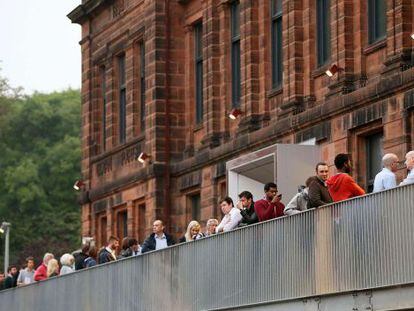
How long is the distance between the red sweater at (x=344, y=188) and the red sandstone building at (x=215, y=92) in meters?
9.40

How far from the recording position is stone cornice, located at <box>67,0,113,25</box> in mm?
57425

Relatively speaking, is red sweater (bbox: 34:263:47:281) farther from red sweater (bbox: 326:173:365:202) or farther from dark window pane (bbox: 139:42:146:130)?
red sweater (bbox: 326:173:365:202)

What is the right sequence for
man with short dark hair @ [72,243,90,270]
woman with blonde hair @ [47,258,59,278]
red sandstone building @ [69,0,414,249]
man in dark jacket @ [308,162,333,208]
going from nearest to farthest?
man in dark jacket @ [308,162,333,208] → red sandstone building @ [69,0,414,249] → man with short dark hair @ [72,243,90,270] → woman with blonde hair @ [47,258,59,278]

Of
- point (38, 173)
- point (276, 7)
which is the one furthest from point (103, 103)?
point (38, 173)

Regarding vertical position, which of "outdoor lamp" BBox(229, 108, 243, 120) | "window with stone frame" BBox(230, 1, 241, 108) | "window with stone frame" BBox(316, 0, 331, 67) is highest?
"window with stone frame" BBox(230, 1, 241, 108)

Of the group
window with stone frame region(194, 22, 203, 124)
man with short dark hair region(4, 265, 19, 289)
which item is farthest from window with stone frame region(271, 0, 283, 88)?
man with short dark hair region(4, 265, 19, 289)

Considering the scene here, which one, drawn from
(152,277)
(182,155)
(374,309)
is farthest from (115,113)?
(374,309)

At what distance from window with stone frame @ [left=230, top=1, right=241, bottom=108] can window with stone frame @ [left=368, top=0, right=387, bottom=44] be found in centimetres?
902

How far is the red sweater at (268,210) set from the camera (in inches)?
1160

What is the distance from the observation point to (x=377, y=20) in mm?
38531

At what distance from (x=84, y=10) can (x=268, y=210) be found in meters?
29.9

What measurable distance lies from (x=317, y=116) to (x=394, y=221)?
1624 cm

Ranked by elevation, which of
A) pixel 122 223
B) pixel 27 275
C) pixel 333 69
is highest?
pixel 333 69

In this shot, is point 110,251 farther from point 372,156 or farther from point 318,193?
point 318,193
